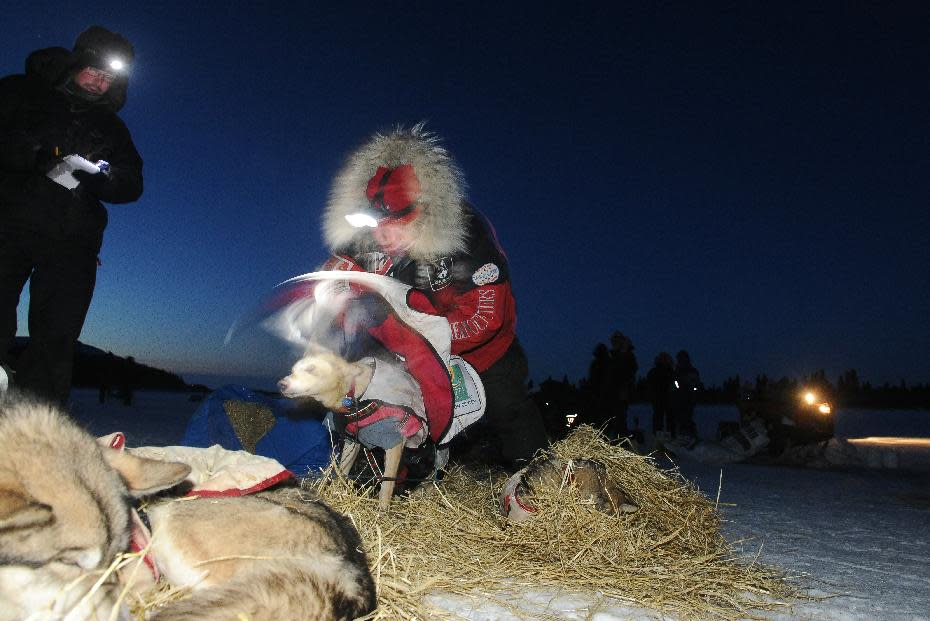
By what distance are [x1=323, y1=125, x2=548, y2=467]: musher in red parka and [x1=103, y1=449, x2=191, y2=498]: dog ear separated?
5.44 ft

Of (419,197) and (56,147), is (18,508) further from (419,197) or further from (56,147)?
(56,147)

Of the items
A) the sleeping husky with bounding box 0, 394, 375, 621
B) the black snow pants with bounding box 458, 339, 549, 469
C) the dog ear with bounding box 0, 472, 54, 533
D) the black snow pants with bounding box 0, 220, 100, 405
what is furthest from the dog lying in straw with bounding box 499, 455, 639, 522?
the black snow pants with bounding box 0, 220, 100, 405

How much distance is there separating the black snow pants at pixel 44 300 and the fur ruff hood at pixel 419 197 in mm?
1347

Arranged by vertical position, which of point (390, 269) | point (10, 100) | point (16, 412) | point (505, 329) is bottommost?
point (16, 412)

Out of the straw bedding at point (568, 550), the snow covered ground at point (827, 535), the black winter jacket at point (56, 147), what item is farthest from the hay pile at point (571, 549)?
the black winter jacket at point (56, 147)

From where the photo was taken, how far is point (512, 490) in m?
3.16

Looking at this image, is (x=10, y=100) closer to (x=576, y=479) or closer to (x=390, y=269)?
(x=390, y=269)

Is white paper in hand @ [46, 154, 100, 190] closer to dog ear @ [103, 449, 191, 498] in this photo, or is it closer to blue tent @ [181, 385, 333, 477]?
blue tent @ [181, 385, 333, 477]

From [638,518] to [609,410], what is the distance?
4.96 meters

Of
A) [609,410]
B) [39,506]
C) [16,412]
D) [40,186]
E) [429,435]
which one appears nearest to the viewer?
[39,506]

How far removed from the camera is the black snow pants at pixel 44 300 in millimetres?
3006

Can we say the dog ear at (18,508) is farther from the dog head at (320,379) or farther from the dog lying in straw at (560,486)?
the dog lying in straw at (560,486)

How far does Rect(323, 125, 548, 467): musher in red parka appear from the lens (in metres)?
3.19

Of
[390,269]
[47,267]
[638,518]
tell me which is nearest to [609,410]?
[638,518]
